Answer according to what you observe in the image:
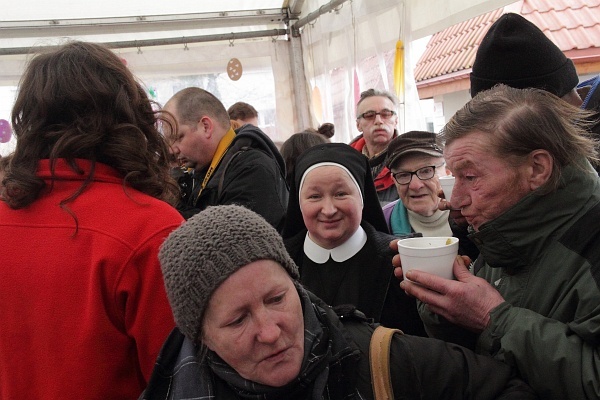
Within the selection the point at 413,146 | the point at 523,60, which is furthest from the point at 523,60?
the point at 413,146

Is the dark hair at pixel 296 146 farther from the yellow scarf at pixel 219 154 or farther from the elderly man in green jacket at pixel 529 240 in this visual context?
the elderly man in green jacket at pixel 529 240

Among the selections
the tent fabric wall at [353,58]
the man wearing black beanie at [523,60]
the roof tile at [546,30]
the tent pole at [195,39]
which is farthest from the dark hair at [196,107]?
the tent pole at [195,39]

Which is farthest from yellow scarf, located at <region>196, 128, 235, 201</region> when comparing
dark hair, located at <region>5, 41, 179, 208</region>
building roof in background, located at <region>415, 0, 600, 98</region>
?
building roof in background, located at <region>415, 0, 600, 98</region>

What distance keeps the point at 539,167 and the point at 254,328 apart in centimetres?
85

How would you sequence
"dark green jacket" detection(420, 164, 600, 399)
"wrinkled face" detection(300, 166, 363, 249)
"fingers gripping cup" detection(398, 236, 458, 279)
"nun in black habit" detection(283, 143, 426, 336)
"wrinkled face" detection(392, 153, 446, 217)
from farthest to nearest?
"wrinkled face" detection(392, 153, 446, 217)
"wrinkled face" detection(300, 166, 363, 249)
"nun in black habit" detection(283, 143, 426, 336)
"fingers gripping cup" detection(398, 236, 458, 279)
"dark green jacket" detection(420, 164, 600, 399)

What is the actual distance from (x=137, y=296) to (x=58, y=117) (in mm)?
538

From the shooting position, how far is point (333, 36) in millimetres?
5004

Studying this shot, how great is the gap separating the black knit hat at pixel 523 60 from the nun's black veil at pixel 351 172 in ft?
2.00

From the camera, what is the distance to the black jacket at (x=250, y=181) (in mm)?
2736

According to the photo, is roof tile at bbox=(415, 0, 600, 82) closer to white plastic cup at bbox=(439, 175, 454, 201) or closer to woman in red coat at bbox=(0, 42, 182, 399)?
white plastic cup at bbox=(439, 175, 454, 201)

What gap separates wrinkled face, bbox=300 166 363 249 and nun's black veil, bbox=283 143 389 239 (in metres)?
0.06

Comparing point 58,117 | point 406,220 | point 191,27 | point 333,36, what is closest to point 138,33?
point 191,27

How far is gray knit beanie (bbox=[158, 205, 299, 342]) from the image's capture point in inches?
43.3

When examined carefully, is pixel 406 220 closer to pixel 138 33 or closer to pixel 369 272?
pixel 369 272
